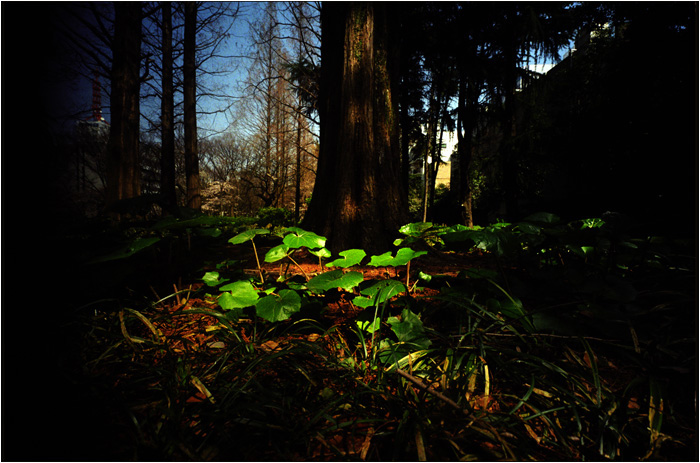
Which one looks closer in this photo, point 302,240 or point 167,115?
point 302,240

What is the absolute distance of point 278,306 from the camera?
1033 mm

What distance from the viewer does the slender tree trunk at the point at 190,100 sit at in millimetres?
8781

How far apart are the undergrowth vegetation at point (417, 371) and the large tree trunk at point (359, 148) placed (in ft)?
3.54

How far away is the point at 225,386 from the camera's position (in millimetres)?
810

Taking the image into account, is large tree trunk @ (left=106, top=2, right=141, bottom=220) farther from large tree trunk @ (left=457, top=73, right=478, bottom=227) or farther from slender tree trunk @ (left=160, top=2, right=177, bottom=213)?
large tree trunk @ (left=457, top=73, right=478, bottom=227)

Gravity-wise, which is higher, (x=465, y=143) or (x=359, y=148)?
(x=465, y=143)

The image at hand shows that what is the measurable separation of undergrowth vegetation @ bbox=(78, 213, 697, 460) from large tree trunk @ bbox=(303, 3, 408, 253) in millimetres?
1078

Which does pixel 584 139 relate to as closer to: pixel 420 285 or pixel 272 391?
pixel 420 285

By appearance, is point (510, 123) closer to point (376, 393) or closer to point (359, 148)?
point (359, 148)

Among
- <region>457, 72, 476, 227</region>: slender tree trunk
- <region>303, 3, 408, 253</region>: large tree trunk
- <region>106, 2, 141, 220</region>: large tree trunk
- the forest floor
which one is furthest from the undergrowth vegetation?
<region>457, 72, 476, 227</region>: slender tree trunk

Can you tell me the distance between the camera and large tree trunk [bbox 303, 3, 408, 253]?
2486 millimetres

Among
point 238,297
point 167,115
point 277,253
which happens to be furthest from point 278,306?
point 167,115

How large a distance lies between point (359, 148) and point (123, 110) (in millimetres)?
5820

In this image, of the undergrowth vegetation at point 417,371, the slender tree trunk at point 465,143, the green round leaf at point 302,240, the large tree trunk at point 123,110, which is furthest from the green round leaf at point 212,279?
the slender tree trunk at point 465,143
